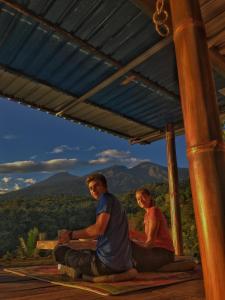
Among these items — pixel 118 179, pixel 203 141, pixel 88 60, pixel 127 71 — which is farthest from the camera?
pixel 118 179

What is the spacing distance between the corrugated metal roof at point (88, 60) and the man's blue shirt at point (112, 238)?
2906 millimetres

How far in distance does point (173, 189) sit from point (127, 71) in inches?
158

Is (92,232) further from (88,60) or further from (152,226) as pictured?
(88,60)

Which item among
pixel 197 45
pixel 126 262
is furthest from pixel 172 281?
pixel 197 45

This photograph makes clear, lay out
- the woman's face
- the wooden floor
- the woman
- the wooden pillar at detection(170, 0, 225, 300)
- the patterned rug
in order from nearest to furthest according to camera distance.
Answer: the wooden pillar at detection(170, 0, 225, 300) → the wooden floor → the patterned rug → the woman → the woman's face

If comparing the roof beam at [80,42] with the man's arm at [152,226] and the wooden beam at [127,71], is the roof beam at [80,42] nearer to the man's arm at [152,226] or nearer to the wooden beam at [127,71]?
the wooden beam at [127,71]

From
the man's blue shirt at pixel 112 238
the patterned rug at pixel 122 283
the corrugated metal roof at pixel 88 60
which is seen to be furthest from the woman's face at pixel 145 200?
the corrugated metal roof at pixel 88 60

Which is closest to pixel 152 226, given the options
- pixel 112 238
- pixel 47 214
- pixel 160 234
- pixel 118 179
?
pixel 160 234

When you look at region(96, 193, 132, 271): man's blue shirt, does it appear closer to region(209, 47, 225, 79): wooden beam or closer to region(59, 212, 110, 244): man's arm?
region(59, 212, 110, 244): man's arm

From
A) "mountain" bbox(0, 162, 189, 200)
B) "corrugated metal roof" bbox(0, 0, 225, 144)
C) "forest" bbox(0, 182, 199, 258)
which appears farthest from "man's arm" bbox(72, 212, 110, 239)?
"mountain" bbox(0, 162, 189, 200)

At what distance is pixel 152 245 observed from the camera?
4.73 metres

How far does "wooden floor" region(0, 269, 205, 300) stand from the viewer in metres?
2.91

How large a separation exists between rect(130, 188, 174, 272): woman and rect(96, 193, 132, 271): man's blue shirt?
38.7 inches

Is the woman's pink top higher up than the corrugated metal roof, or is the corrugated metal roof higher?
the corrugated metal roof
